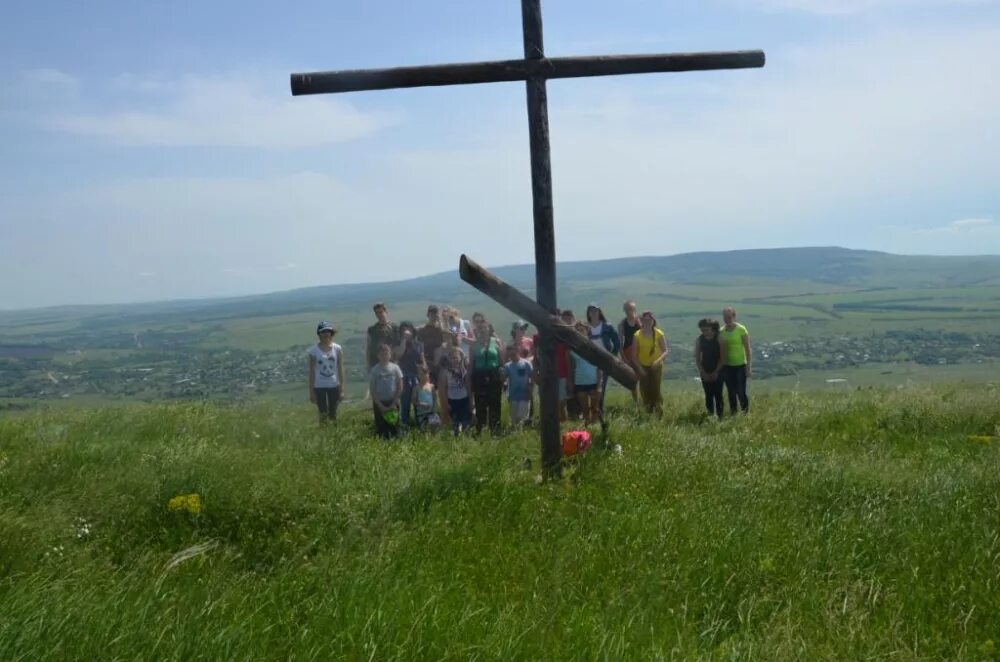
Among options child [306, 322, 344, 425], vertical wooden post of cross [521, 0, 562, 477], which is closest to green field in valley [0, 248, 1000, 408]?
child [306, 322, 344, 425]

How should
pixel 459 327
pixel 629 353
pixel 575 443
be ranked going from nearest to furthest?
pixel 575 443 < pixel 459 327 < pixel 629 353

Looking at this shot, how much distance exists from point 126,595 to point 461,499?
8.21 feet

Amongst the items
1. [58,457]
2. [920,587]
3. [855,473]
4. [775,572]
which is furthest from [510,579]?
[58,457]

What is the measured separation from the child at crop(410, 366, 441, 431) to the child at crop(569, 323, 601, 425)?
6.56ft

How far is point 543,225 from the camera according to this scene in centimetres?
665

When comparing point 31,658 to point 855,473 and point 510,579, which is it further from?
point 855,473

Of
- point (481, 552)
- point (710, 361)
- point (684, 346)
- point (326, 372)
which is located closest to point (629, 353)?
point (710, 361)

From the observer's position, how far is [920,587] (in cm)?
464

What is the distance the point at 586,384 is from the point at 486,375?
1.41 m

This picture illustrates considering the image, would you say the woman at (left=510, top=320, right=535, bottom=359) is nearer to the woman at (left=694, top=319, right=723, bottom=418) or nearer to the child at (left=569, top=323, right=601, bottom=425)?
the child at (left=569, top=323, right=601, bottom=425)

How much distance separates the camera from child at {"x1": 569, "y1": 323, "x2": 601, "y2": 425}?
10859 millimetres

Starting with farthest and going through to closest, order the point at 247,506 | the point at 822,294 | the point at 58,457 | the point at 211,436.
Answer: the point at 822,294, the point at 211,436, the point at 58,457, the point at 247,506

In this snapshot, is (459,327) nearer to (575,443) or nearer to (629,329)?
(629,329)

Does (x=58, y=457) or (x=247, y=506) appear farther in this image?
(x=58, y=457)
